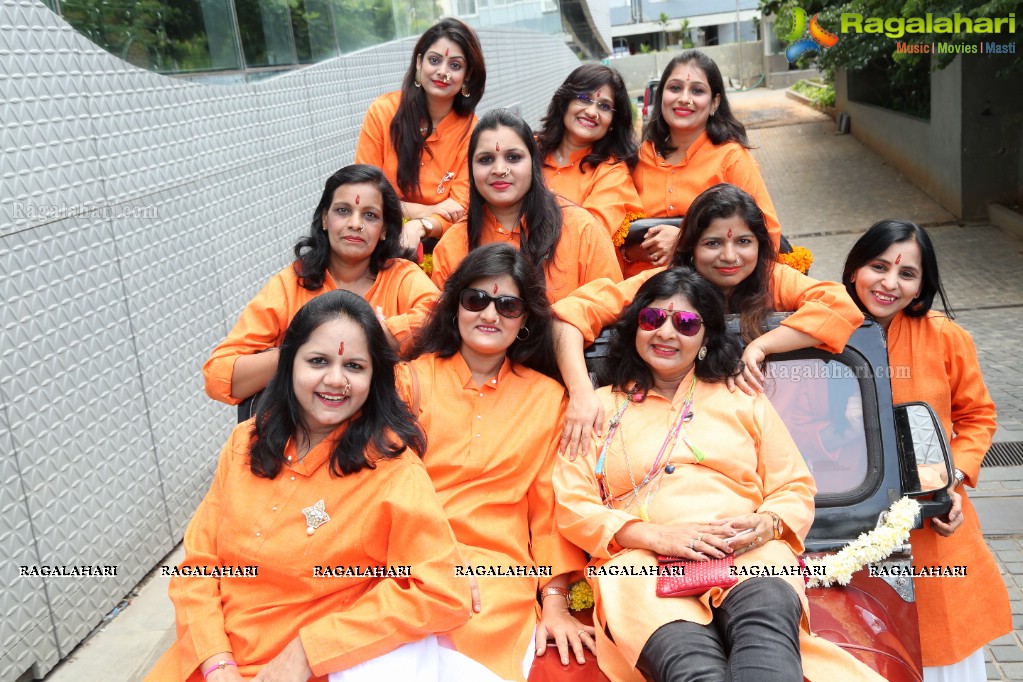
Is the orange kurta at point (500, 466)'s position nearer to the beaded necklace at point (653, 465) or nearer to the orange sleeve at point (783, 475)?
the beaded necklace at point (653, 465)

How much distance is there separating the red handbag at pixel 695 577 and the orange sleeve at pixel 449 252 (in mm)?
1832

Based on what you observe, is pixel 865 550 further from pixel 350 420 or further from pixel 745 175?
pixel 745 175

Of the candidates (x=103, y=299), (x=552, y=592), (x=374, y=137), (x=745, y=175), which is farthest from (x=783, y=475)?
(x=103, y=299)

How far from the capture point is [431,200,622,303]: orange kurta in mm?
3906

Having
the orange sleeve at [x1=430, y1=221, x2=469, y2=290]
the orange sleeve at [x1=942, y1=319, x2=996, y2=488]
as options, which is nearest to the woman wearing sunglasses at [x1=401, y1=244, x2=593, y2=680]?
the orange sleeve at [x1=430, y1=221, x2=469, y2=290]

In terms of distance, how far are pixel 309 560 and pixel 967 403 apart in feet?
8.28

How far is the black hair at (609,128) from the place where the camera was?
451cm

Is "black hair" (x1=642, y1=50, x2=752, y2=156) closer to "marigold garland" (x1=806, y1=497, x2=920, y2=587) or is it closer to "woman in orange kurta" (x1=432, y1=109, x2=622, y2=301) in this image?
"woman in orange kurta" (x1=432, y1=109, x2=622, y2=301)

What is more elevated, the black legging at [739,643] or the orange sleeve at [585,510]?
the orange sleeve at [585,510]

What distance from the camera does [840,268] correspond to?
10.1 meters

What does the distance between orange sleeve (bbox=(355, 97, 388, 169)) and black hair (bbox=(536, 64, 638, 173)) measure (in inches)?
34.1

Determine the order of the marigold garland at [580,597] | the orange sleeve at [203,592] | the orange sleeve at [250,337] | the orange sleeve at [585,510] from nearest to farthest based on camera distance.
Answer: the orange sleeve at [203,592], the orange sleeve at [585,510], the marigold garland at [580,597], the orange sleeve at [250,337]

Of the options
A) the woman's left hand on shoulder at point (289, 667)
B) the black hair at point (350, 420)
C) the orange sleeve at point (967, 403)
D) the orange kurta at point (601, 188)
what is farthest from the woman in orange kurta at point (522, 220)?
the woman's left hand on shoulder at point (289, 667)

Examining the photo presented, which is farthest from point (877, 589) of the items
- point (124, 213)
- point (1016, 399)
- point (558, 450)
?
point (1016, 399)
